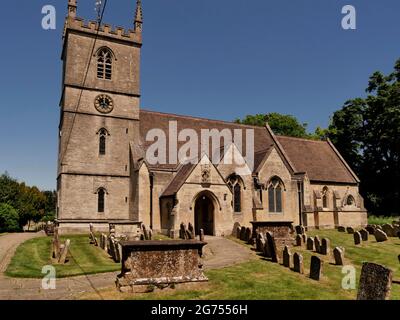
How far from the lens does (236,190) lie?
29969mm

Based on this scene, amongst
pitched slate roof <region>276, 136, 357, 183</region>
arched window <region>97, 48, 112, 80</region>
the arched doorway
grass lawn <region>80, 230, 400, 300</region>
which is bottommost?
grass lawn <region>80, 230, 400, 300</region>

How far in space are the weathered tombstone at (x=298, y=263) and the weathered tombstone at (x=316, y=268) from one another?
2.79 feet

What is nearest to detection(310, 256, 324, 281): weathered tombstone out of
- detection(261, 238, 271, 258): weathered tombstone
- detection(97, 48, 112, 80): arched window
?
detection(261, 238, 271, 258): weathered tombstone

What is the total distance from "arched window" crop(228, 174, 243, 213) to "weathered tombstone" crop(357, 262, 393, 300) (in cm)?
1997

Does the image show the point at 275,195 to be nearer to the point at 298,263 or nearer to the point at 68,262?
the point at 298,263

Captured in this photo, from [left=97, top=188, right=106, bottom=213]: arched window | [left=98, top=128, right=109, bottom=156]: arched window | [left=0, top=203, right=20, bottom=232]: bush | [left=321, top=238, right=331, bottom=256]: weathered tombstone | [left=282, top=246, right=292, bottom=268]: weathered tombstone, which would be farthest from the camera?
[left=0, top=203, right=20, bottom=232]: bush

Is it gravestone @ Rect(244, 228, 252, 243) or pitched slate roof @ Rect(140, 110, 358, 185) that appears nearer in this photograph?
gravestone @ Rect(244, 228, 252, 243)

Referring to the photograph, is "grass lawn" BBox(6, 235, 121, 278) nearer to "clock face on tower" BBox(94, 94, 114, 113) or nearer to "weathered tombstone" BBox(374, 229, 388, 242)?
"clock face on tower" BBox(94, 94, 114, 113)

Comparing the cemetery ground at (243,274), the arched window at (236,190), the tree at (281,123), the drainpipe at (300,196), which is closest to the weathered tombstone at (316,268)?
the cemetery ground at (243,274)

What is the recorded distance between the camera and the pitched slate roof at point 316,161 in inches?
1470

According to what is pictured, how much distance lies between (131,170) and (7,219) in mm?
24242

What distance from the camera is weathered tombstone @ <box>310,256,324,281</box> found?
13841mm

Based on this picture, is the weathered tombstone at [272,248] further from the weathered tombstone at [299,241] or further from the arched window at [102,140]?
the arched window at [102,140]

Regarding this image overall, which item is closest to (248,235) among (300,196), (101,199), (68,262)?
(68,262)
